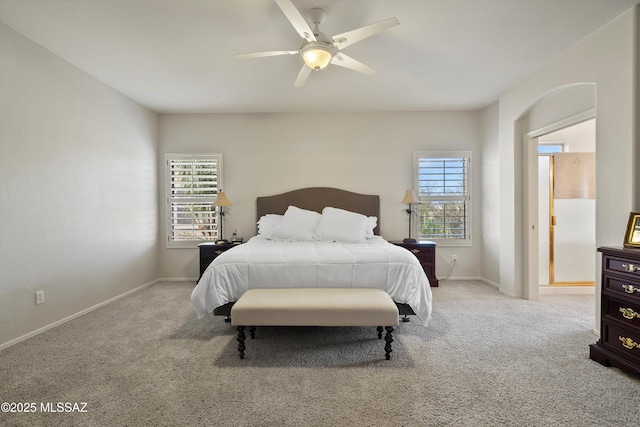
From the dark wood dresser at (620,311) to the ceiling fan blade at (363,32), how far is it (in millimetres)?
2273

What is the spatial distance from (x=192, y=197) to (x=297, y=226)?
2.00 m

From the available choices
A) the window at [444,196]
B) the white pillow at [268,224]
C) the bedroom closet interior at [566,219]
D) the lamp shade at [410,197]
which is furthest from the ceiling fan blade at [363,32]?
the bedroom closet interior at [566,219]

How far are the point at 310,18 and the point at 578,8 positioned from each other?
6.93ft

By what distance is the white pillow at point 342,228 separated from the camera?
3.70m

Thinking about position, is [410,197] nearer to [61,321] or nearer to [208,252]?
[208,252]

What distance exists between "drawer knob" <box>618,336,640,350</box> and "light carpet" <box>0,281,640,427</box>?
0.20 metres

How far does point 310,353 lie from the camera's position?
7.45 ft

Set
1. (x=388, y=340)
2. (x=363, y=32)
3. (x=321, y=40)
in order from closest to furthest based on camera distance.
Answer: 1. (x=363, y=32)
2. (x=388, y=340)
3. (x=321, y=40)

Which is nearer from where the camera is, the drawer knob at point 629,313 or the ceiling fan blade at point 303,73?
the drawer knob at point 629,313

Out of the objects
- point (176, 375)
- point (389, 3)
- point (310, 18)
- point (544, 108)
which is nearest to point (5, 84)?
point (310, 18)

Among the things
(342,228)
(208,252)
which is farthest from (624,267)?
(208,252)

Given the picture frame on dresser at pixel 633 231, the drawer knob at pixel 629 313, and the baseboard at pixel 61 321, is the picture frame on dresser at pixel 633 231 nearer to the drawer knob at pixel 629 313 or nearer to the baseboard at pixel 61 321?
the drawer knob at pixel 629 313

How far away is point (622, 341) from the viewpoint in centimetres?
199

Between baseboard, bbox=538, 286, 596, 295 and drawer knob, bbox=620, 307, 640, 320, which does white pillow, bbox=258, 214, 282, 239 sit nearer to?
drawer knob, bbox=620, 307, 640, 320
